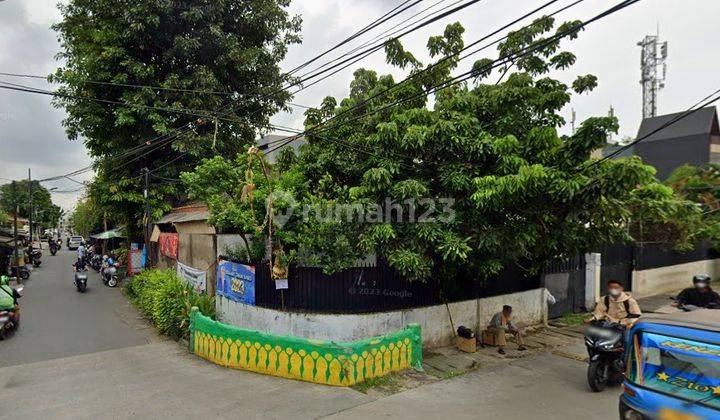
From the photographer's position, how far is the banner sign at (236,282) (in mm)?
8903

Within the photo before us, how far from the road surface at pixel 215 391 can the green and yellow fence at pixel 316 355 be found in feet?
0.64

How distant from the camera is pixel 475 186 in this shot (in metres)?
7.18

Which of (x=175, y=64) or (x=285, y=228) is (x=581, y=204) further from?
(x=175, y=64)

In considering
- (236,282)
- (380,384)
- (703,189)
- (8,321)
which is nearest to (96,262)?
(8,321)

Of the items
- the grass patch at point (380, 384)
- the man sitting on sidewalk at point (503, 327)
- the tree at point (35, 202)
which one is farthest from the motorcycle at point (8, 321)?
the tree at point (35, 202)

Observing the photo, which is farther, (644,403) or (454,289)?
(454,289)

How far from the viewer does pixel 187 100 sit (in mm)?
15617

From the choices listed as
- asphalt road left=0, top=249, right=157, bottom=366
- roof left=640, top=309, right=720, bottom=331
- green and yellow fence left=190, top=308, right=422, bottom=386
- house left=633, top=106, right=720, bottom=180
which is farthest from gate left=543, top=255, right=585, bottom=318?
house left=633, top=106, right=720, bottom=180

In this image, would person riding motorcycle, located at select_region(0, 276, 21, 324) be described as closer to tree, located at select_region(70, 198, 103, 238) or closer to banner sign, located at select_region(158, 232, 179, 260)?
banner sign, located at select_region(158, 232, 179, 260)

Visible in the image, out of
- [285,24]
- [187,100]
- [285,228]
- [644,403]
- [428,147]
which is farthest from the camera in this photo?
[285,24]

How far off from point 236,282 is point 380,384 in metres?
4.07

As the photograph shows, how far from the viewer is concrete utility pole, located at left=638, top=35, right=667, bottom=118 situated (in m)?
28.0

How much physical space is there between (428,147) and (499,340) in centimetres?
435

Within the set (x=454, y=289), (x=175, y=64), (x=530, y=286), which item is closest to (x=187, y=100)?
(x=175, y=64)
